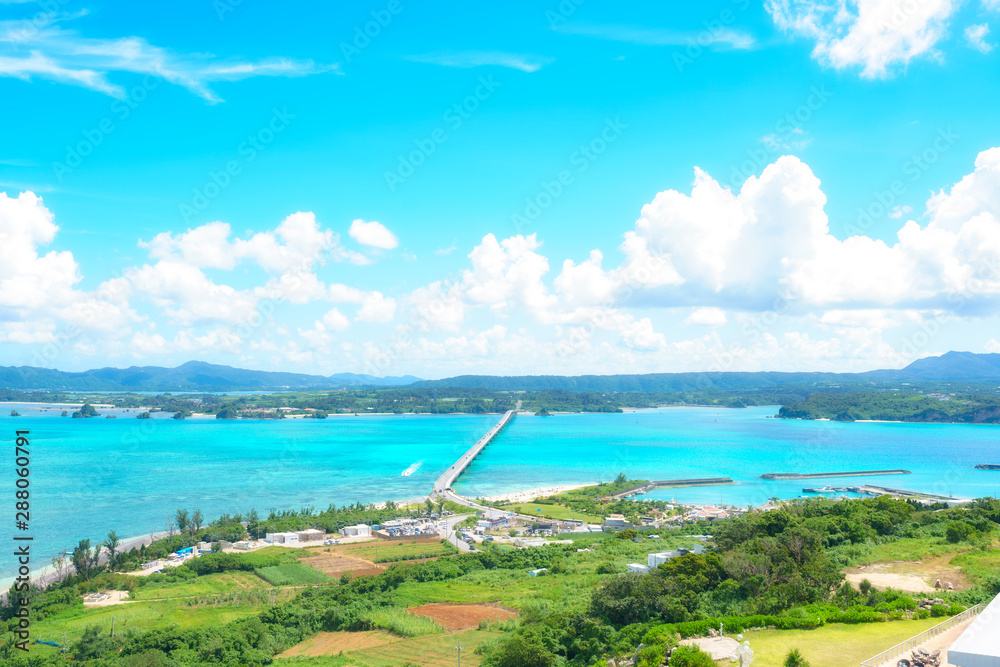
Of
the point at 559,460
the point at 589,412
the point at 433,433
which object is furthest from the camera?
the point at 589,412

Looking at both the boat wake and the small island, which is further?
the small island

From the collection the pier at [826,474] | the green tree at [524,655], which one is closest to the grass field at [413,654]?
the green tree at [524,655]

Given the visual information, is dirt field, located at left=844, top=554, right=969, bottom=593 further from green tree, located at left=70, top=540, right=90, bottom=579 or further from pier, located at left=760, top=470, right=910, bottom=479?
pier, located at left=760, top=470, right=910, bottom=479

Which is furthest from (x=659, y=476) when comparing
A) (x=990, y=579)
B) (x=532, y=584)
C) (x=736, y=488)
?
(x=990, y=579)

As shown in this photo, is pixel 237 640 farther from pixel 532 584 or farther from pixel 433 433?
pixel 433 433

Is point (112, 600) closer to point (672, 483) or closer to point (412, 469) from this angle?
point (412, 469)

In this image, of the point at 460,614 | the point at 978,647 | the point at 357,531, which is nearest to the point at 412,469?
the point at 357,531

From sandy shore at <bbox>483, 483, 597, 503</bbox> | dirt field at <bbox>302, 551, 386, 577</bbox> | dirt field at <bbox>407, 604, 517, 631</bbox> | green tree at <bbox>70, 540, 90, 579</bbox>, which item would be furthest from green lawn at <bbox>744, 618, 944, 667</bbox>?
sandy shore at <bbox>483, 483, 597, 503</bbox>

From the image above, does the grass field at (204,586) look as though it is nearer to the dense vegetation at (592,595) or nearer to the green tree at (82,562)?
the dense vegetation at (592,595)
